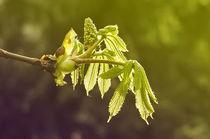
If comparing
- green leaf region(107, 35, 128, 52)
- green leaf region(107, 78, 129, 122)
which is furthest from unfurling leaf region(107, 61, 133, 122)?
green leaf region(107, 35, 128, 52)

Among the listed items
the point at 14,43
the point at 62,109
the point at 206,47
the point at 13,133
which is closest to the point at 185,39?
the point at 206,47

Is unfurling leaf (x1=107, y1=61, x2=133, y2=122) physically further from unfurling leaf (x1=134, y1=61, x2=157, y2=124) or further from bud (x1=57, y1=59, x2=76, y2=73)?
bud (x1=57, y1=59, x2=76, y2=73)

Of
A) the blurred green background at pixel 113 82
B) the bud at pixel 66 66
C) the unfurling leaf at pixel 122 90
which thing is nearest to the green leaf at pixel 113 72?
the unfurling leaf at pixel 122 90

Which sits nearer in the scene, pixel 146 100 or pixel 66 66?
pixel 66 66

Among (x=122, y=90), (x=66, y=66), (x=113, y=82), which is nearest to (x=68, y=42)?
(x=66, y=66)

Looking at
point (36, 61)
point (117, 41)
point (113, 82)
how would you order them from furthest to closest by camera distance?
point (113, 82) → point (117, 41) → point (36, 61)

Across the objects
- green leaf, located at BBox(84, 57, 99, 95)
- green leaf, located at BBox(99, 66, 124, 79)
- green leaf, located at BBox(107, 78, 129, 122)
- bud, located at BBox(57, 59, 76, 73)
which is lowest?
bud, located at BBox(57, 59, 76, 73)

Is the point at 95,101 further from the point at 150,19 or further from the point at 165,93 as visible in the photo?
the point at 150,19

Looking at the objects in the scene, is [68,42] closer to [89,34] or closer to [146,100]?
[89,34]
